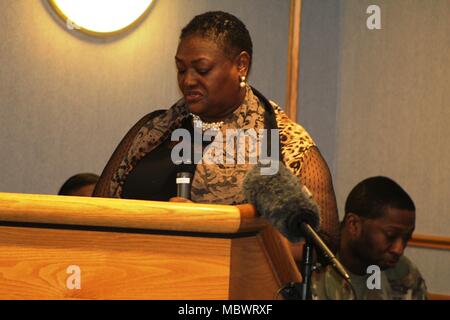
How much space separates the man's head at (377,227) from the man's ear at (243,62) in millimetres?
1299

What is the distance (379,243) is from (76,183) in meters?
1.43

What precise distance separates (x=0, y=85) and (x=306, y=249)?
2.86m

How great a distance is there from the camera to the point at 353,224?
12.5 feet

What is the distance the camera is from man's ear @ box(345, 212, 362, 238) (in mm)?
3770

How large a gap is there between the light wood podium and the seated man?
2.02 meters

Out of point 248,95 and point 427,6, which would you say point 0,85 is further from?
point 427,6

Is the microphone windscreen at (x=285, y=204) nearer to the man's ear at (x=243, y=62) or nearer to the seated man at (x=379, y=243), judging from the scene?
the man's ear at (x=243, y=62)

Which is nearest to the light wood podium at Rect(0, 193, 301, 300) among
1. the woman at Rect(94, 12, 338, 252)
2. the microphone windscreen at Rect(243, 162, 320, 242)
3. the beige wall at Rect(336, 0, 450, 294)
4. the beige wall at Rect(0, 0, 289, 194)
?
the microphone windscreen at Rect(243, 162, 320, 242)

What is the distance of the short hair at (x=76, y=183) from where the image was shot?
3.80 meters

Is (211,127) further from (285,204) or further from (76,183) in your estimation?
(76,183)

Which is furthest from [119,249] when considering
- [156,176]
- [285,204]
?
[156,176]

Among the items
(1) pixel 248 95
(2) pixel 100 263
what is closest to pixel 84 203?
(2) pixel 100 263

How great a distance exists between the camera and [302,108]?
16.3 feet

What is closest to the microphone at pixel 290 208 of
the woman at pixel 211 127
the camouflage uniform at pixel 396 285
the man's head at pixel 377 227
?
the woman at pixel 211 127
